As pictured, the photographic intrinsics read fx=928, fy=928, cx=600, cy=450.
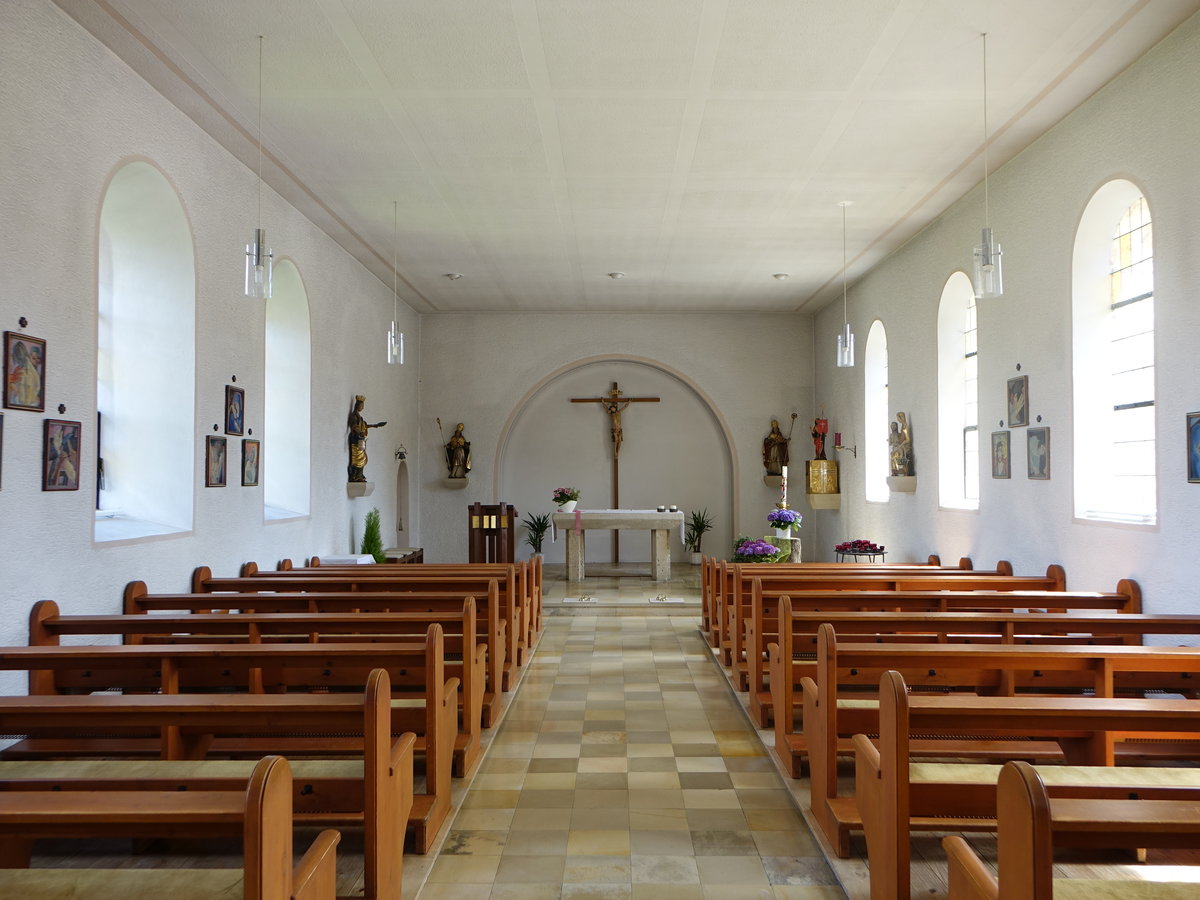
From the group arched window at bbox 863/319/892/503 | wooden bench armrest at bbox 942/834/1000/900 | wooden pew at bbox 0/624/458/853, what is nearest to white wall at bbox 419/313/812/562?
arched window at bbox 863/319/892/503

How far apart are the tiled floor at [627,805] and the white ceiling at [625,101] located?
3.88 m

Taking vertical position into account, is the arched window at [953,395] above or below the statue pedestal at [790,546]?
above

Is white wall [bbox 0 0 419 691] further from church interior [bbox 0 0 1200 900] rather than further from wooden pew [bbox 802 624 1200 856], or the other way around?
wooden pew [bbox 802 624 1200 856]

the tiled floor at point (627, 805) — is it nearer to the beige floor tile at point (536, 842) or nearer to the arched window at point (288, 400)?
the beige floor tile at point (536, 842)

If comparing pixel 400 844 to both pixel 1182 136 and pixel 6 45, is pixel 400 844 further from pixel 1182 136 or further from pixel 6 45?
pixel 1182 136

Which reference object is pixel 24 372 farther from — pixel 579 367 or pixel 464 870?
pixel 579 367

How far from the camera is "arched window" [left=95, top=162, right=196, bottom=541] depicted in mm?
6336

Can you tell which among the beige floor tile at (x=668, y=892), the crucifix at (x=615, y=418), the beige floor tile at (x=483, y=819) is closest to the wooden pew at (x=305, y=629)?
the beige floor tile at (x=483, y=819)

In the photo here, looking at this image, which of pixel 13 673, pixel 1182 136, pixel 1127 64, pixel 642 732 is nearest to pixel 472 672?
pixel 642 732

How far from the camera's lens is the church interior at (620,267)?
141 inches

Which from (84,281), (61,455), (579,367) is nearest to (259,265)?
(84,281)

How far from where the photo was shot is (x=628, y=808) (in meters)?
4.08

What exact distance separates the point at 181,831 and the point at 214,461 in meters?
5.22

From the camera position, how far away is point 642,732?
5.33m
